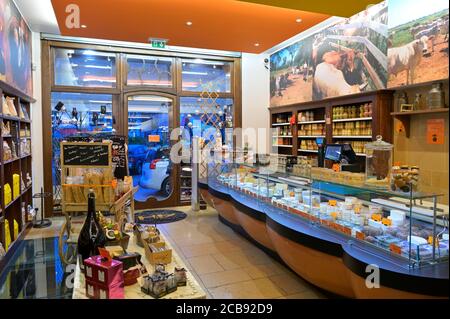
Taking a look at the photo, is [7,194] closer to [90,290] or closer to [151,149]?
A: [90,290]

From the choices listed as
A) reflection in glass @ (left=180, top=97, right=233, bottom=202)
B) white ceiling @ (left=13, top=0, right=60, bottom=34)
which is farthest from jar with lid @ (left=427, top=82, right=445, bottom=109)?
white ceiling @ (left=13, top=0, right=60, bottom=34)

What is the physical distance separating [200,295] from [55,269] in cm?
274

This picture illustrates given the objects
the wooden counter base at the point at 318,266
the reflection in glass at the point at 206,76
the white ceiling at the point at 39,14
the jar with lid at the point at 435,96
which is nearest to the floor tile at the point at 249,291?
the wooden counter base at the point at 318,266

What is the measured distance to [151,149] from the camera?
7.36m

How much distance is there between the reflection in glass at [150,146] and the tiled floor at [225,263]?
1.78m

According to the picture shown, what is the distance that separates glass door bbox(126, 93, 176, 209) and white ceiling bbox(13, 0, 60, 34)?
198cm

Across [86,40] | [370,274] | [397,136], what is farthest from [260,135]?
[370,274]

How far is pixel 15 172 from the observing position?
197 inches

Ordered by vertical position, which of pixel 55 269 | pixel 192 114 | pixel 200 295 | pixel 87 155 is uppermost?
pixel 192 114

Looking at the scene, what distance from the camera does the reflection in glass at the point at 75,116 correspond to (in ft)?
21.6

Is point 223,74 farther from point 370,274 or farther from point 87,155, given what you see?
point 370,274

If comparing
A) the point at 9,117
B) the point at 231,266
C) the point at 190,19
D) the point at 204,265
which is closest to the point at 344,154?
the point at 231,266

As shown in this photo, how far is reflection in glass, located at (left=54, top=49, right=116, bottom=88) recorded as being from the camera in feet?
21.5

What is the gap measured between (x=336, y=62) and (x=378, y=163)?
3.35 m
